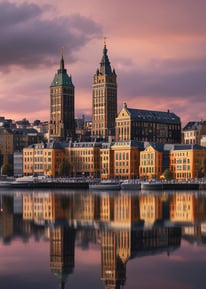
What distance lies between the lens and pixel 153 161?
167000mm

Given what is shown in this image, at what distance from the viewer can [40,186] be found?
481ft

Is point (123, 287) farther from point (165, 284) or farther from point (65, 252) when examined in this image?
point (65, 252)

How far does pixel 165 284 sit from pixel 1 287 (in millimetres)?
7400

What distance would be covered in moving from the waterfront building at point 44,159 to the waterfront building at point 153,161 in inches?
1077

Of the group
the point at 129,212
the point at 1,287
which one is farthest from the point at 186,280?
the point at 129,212

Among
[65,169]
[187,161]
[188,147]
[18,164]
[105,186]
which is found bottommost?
[105,186]

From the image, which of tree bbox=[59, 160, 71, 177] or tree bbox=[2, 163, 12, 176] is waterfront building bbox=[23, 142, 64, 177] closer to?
tree bbox=[2, 163, 12, 176]

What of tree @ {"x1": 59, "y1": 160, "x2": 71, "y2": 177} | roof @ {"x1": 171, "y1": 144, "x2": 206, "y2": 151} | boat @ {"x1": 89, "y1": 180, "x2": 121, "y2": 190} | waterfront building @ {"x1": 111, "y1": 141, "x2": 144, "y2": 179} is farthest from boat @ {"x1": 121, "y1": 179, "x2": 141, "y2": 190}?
tree @ {"x1": 59, "y1": 160, "x2": 71, "y2": 177}

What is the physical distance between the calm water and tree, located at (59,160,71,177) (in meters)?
117

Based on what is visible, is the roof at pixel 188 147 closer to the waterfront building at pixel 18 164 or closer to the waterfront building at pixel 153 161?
the waterfront building at pixel 153 161

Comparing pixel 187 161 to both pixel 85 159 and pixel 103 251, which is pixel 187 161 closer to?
→ pixel 85 159

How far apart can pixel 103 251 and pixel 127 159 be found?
136673mm

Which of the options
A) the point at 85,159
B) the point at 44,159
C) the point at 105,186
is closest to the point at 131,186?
the point at 105,186

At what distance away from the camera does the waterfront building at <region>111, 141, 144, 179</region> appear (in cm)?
17338
